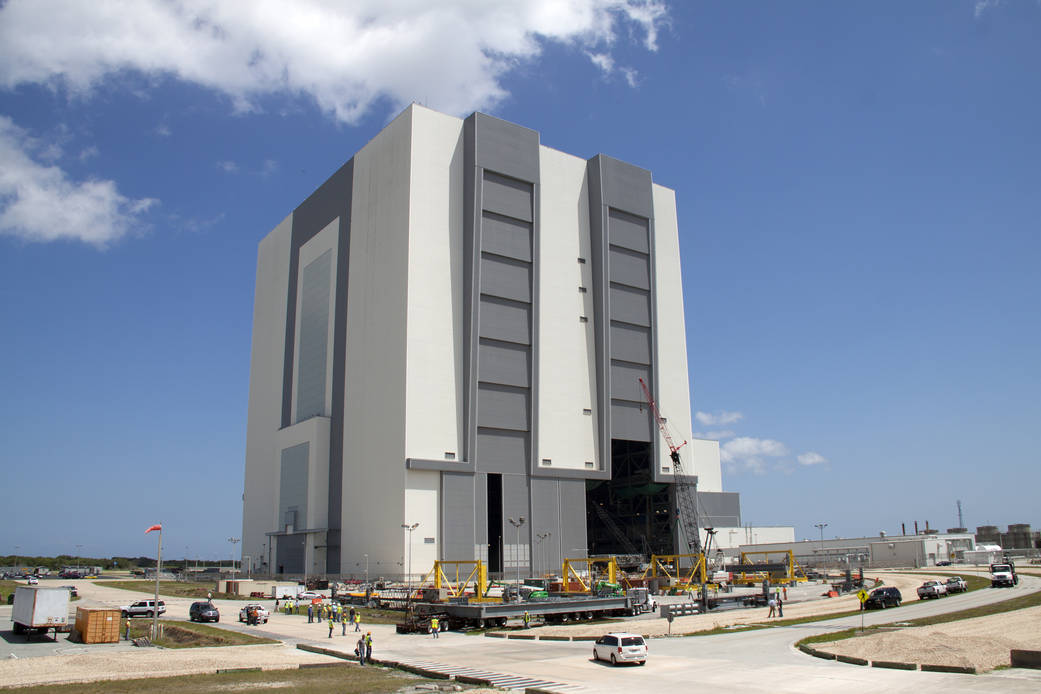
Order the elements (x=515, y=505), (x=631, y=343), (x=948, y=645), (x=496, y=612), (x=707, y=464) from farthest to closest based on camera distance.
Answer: (x=707, y=464), (x=631, y=343), (x=515, y=505), (x=496, y=612), (x=948, y=645)

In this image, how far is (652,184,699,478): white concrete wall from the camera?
103 m

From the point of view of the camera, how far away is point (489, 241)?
89.9 m

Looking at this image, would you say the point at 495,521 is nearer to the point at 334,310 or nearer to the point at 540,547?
the point at 540,547

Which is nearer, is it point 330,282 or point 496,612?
point 496,612

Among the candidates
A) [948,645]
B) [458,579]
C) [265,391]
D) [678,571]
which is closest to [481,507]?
[458,579]

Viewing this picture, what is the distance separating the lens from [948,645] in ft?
118

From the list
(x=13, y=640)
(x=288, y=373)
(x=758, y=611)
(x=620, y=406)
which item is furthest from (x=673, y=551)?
(x=13, y=640)

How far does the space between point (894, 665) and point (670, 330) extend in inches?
2898

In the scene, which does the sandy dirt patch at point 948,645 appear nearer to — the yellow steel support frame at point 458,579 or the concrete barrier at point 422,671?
the concrete barrier at point 422,671

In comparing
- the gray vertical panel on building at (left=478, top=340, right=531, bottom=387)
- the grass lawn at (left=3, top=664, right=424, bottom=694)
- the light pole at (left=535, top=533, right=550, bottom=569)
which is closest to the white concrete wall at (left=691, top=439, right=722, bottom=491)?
the light pole at (left=535, top=533, right=550, bottom=569)

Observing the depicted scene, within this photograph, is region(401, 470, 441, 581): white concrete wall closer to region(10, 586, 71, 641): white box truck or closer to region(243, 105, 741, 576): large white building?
region(243, 105, 741, 576): large white building

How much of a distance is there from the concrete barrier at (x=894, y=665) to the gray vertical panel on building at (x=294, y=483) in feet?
242

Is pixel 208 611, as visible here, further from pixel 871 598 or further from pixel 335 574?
pixel 871 598

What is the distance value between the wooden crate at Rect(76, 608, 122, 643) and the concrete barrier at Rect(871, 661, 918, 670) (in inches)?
1614
